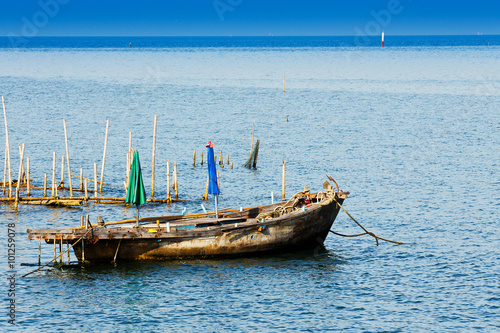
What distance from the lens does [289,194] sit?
47812mm

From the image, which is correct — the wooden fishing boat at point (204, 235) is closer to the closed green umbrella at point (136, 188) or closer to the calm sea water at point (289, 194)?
the calm sea water at point (289, 194)

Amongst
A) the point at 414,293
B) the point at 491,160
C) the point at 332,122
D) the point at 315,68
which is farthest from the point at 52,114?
the point at 315,68

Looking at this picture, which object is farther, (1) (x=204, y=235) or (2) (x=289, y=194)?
(2) (x=289, y=194)

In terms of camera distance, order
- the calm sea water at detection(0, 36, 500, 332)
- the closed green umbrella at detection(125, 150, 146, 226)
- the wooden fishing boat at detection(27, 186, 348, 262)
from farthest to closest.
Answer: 1. the closed green umbrella at detection(125, 150, 146, 226)
2. the wooden fishing boat at detection(27, 186, 348, 262)
3. the calm sea water at detection(0, 36, 500, 332)

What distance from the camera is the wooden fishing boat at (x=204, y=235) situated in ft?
107

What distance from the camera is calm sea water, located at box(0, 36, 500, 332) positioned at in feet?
92.3

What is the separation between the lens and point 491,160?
60.5 m

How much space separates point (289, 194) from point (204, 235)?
15.0 meters

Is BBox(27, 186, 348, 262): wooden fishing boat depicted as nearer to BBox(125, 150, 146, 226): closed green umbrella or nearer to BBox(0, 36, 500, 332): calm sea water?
BBox(0, 36, 500, 332): calm sea water

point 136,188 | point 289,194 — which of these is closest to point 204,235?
point 136,188

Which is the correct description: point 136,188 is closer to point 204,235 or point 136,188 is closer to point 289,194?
point 204,235

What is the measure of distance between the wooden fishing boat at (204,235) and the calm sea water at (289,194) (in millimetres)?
644

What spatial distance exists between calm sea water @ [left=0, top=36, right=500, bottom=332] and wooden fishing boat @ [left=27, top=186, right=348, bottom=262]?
64cm

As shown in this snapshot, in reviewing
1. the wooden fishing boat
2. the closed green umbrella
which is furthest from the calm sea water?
the closed green umbrella
